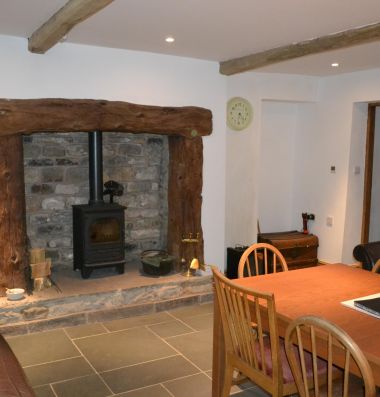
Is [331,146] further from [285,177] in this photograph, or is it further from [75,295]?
[75,295]

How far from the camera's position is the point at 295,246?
5.68 m

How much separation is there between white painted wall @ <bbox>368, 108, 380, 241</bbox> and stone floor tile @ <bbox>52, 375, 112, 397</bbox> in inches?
176

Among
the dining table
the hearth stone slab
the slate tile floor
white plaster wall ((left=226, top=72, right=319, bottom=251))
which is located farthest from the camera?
white plaster wall ((left=226, top=72, right=319, bottom=251))

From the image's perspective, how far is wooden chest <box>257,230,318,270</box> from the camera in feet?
18.3

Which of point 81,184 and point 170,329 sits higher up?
point 81,184

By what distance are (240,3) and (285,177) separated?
365 cm

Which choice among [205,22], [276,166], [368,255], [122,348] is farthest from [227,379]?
[276,166]

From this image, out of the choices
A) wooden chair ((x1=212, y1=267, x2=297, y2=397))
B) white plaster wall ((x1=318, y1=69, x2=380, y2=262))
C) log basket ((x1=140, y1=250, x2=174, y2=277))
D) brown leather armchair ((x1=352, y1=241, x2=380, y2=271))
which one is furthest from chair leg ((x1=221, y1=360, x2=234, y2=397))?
white plaster wall ((x1=318, y1=69, x2=380, y2=262))

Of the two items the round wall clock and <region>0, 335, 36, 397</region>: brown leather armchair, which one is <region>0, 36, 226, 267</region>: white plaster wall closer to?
the round wall clock

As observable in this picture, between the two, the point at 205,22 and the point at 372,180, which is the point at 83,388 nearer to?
the point at 205,22

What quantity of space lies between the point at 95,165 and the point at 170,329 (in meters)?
1.70

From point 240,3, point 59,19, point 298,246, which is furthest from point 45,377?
point 298,246

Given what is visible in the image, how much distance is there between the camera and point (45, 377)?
9.93 feet

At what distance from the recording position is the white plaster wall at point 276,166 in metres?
6.03
